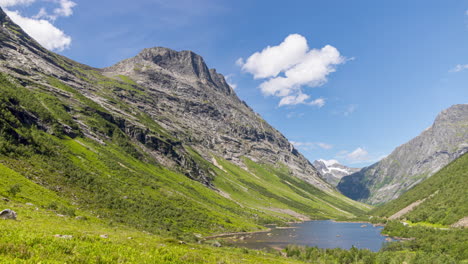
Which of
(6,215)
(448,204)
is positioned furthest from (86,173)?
(448,204)

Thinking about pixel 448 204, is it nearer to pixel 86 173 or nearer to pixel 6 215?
pixel 6 215

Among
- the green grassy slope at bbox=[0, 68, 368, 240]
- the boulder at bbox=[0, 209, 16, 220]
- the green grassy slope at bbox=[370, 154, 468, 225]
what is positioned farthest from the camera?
the green grassy slope at bbox=[370, 154, 468, 225]

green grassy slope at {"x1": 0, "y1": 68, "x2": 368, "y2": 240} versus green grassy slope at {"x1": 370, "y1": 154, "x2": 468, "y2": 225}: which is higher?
green grassy slope at {"x1": 370, "y1": 154, "x2": 468, "y2": 225}

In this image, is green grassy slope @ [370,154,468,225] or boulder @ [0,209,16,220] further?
green grassy slope @ [370,154,468,225]

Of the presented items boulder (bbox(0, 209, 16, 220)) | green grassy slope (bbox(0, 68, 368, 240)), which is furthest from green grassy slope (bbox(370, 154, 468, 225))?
boulder (bbox(0, 209, 16, 220))

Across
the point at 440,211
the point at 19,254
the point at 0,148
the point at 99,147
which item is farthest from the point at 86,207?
the point at 440,211

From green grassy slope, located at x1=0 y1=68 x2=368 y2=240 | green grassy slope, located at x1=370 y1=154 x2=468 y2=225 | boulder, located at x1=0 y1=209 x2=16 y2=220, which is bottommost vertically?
green grassy slope, located at x1=0 y1=68 x2=368 y2=240

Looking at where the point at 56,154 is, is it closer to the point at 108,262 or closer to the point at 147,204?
the point at 147,204

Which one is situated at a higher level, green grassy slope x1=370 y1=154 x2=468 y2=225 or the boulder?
green grassy slope x1=370 y1=154 x2=468 y2=225

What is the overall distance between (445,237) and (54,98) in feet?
857

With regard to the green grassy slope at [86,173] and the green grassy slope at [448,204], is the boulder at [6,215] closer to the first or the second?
the green grassy slope at [86,173]

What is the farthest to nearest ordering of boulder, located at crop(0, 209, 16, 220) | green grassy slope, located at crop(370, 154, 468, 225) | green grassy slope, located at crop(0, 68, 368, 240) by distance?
green grassy slope, located at crop(370, 154, 468, 225) → green grassy slope, located at crop(0, 68, 368, 240) → boulder, located at crop(0, 209, 16, 220)

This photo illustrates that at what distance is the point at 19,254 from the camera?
11648mm

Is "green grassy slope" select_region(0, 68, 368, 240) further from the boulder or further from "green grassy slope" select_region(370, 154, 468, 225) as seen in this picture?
"green grassy slope" select_region(370, 154, 468, 225)
